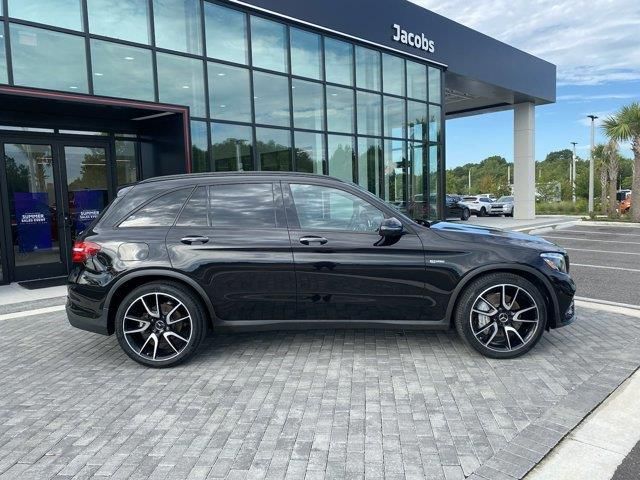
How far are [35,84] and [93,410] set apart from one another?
6515 mm

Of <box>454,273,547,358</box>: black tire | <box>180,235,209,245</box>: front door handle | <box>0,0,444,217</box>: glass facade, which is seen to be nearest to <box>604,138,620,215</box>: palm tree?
<box>0,0,444,217</box>: glass facade

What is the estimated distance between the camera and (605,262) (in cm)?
1035

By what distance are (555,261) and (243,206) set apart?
9.64 feet

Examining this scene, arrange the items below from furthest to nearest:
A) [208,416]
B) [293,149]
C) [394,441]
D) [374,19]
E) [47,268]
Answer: [374,19]
[293,149]
[47,268]
[208,416]
[394,441]

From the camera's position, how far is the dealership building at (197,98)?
27.7ft

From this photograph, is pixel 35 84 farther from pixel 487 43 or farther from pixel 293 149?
pixel 487 43

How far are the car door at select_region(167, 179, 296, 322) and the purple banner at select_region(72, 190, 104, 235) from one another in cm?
582

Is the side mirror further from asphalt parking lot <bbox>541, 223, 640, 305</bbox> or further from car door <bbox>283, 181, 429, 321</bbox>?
asphalt parking lot <bbox>541, 223, 640, 305</bbox>

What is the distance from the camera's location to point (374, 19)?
13.6 metres

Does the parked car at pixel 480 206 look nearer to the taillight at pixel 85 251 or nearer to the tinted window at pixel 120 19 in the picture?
the tinted window at pixel 120 19

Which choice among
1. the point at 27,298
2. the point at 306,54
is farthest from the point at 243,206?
the point at 306,54

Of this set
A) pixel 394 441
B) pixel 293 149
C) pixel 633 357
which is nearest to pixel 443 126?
pixel 293 149

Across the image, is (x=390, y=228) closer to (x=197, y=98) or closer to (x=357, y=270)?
(x=357, y=270)

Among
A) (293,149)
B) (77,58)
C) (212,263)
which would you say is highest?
(77,58)
